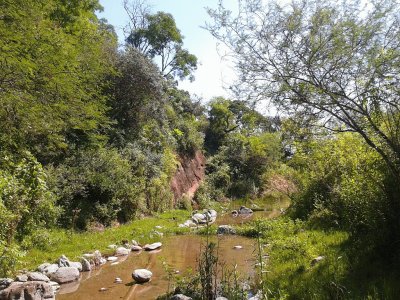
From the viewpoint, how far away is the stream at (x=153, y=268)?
24.2 feet

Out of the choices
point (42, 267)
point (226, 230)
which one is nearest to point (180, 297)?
point (42, 267)

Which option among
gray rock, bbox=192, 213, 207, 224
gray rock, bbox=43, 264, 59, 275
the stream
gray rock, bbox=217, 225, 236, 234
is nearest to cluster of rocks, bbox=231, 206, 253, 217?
gray rock, bbox=192, 213, 207, 224

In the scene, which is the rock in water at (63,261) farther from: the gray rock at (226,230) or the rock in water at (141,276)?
the gray rock at (226,230)

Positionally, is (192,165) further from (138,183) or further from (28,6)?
(28,6)

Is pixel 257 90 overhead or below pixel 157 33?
below

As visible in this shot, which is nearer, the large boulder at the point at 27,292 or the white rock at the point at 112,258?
the large boulder at the point at 27,292

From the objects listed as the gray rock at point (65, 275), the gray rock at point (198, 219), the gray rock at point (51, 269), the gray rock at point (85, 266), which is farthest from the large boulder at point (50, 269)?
the gray rock at point (198, 219)

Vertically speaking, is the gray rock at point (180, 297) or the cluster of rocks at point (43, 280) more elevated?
the gray rock at point (180, 297)

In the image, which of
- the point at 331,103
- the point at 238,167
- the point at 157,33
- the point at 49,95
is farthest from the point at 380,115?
the point at 157,33

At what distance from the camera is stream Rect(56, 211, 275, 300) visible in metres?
7.38

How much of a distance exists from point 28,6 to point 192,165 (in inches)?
820

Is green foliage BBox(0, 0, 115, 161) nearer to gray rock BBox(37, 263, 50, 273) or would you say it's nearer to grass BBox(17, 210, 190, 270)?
grass BBox(17, 210, 190, 270)

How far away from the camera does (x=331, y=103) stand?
531cm

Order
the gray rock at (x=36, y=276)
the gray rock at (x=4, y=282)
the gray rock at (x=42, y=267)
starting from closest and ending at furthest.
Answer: the gray rock at (x=4, y=282) < the gray rock at (x=36, y=276) < the gray rock at (x=42, y=267)
